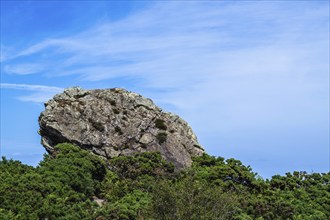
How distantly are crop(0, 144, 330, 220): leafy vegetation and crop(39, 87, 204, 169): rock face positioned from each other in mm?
2361

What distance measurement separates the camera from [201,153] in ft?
201

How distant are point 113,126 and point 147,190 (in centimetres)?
1171

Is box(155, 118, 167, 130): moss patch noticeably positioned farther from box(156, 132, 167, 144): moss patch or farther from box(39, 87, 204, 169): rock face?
box(156, 132, 167, 144): moss patch

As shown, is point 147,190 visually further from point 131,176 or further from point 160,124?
point 160,124

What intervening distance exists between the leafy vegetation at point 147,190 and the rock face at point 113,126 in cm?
236

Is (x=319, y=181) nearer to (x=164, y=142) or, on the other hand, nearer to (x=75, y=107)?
(x=164, y=142)

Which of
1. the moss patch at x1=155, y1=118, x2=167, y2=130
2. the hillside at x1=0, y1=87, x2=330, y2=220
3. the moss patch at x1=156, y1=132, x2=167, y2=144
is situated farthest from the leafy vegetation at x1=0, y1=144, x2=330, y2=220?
the moss patch at x1=155, y1=118, x2=167, y2=130

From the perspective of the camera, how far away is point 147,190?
4888 cm

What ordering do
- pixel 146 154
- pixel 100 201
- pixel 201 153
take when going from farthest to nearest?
1. pixel 201 153
2. pixel 146 154
3. pixel 100 201

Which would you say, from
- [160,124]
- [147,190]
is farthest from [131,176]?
[160,124]

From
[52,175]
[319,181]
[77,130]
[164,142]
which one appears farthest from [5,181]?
[319,181]

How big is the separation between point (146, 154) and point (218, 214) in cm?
2079

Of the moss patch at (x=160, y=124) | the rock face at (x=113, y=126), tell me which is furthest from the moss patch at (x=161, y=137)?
the moss patch at (x=160, y=124)

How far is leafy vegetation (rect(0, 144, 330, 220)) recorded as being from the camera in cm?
3544
